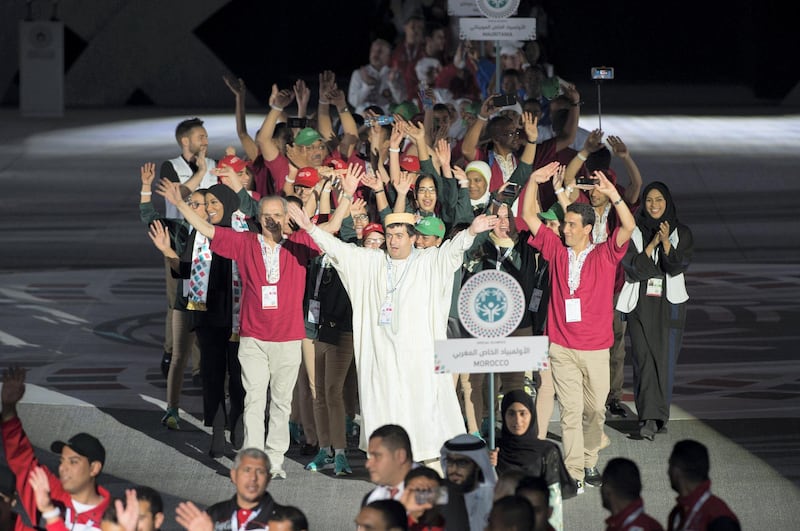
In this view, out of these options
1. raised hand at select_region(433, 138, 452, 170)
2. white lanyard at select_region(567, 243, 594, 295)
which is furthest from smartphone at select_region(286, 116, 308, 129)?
white lanyard at select_region(567, 243, 594, 295)

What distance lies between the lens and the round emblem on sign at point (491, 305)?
31.2 ft

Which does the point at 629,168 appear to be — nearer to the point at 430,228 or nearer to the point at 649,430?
the point at 649,430

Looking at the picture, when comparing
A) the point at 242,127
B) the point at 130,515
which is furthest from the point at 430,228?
the point at 242,127

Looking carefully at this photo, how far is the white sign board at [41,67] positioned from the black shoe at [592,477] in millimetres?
25203

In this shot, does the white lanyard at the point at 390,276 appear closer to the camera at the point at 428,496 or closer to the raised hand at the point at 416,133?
the raised hand at the point at 416,133

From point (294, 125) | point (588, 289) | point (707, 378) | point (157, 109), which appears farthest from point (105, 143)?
point (588, 289)

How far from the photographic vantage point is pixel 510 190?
1190 cm

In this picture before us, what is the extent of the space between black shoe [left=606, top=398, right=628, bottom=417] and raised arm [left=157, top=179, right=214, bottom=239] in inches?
145

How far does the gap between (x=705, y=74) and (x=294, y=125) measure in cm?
2568

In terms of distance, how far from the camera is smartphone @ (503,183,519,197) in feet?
38.8

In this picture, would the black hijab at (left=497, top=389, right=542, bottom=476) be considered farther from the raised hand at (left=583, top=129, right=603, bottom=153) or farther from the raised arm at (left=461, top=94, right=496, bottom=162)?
the raised arm at (left=461, top=94, right=496, bottom=162)

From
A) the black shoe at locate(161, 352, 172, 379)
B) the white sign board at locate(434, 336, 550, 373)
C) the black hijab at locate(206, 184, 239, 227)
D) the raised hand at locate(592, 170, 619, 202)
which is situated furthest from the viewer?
the black shoe at locate(161, 352, 172, 379)

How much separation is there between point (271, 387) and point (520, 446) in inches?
93.4

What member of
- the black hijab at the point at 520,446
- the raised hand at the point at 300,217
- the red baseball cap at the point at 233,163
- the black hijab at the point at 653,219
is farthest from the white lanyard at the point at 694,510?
the red baseball cap at the point at 233,163
